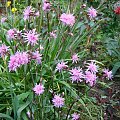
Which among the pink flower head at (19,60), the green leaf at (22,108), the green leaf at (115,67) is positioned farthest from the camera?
the green leaf at (115,67)

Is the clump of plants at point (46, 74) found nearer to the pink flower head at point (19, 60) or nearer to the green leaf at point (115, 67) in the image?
the pink flower head at point (19, 60)

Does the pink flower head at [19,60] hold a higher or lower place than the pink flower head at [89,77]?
higher

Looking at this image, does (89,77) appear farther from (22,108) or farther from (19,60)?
(22,108)

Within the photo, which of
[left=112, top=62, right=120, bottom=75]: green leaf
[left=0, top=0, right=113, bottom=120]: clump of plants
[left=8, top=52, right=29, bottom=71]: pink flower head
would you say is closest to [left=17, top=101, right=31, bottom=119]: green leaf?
[left=0, top=0, right=113, bottom=120]: clump of plants

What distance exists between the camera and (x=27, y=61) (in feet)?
6.62

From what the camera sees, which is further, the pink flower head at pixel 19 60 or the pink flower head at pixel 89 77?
the pink flower head at pixel 89 77

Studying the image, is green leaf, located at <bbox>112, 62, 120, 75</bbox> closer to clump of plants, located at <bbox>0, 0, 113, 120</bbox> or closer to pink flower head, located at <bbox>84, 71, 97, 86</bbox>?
clump of plants, located at <bbox>0, 0, 113, 120</bbox>

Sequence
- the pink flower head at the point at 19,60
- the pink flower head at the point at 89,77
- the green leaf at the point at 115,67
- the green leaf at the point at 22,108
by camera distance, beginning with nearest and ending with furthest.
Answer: the pink flower head at the point at 19,60 → the pink flower head at the point at 89,77 → the green leaf at the point at 22,108 → the green leaf at the point at 115,67

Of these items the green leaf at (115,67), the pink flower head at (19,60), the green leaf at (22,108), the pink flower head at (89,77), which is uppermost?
the pink flower head at (19,60)

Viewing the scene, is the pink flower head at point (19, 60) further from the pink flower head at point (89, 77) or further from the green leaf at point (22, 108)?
the green leaf at point (22, 108)

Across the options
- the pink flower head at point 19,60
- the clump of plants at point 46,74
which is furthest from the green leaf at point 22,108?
the pink flower head at point 19,60

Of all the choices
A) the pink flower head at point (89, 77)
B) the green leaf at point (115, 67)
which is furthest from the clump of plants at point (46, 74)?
the green leaf at point (115, 67)

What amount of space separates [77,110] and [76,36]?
0.91 meters

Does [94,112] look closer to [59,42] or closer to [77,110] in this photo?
[77,110]
